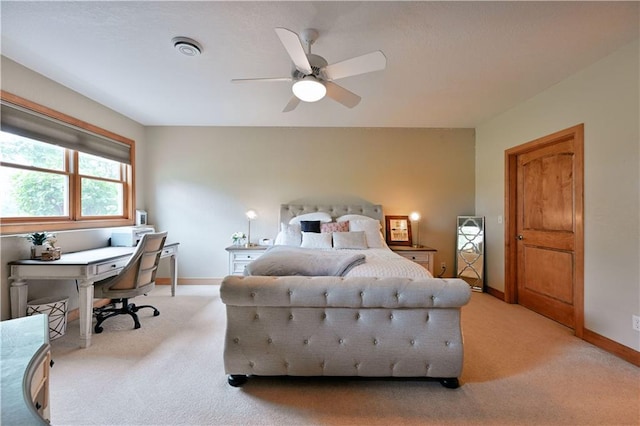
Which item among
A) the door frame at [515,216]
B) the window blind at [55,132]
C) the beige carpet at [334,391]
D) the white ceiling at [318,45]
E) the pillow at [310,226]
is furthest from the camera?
the pillow at [310,226]

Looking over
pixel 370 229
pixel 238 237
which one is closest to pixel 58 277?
pixel 238 237

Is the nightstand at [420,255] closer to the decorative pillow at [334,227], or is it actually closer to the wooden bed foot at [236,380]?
the decorative pillow at [334,227]

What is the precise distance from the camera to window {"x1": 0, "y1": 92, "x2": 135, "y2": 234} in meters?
2.58

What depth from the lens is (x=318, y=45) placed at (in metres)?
2.27

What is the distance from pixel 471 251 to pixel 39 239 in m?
5.47

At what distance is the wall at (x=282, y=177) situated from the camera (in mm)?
4504

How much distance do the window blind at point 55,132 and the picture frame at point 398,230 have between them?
4256 millimetres

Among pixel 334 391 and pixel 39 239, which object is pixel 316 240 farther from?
pixel 39 239

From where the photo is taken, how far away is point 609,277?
2.45 m

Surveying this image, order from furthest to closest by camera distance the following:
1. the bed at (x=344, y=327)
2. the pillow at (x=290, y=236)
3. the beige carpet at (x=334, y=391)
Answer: the pillow at (x=290, y=236)
the bed at (x=344, y=327)
the beige carpet at (x=334, y=391)

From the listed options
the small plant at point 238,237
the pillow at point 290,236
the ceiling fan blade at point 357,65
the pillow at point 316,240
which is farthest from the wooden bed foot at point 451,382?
the small plant at point 238,237

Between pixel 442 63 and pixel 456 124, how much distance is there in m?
2.12

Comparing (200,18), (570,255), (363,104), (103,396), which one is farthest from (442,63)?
(103,396)

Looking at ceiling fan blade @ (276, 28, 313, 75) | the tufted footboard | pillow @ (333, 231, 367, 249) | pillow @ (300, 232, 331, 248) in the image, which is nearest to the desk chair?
the tufted footboard
